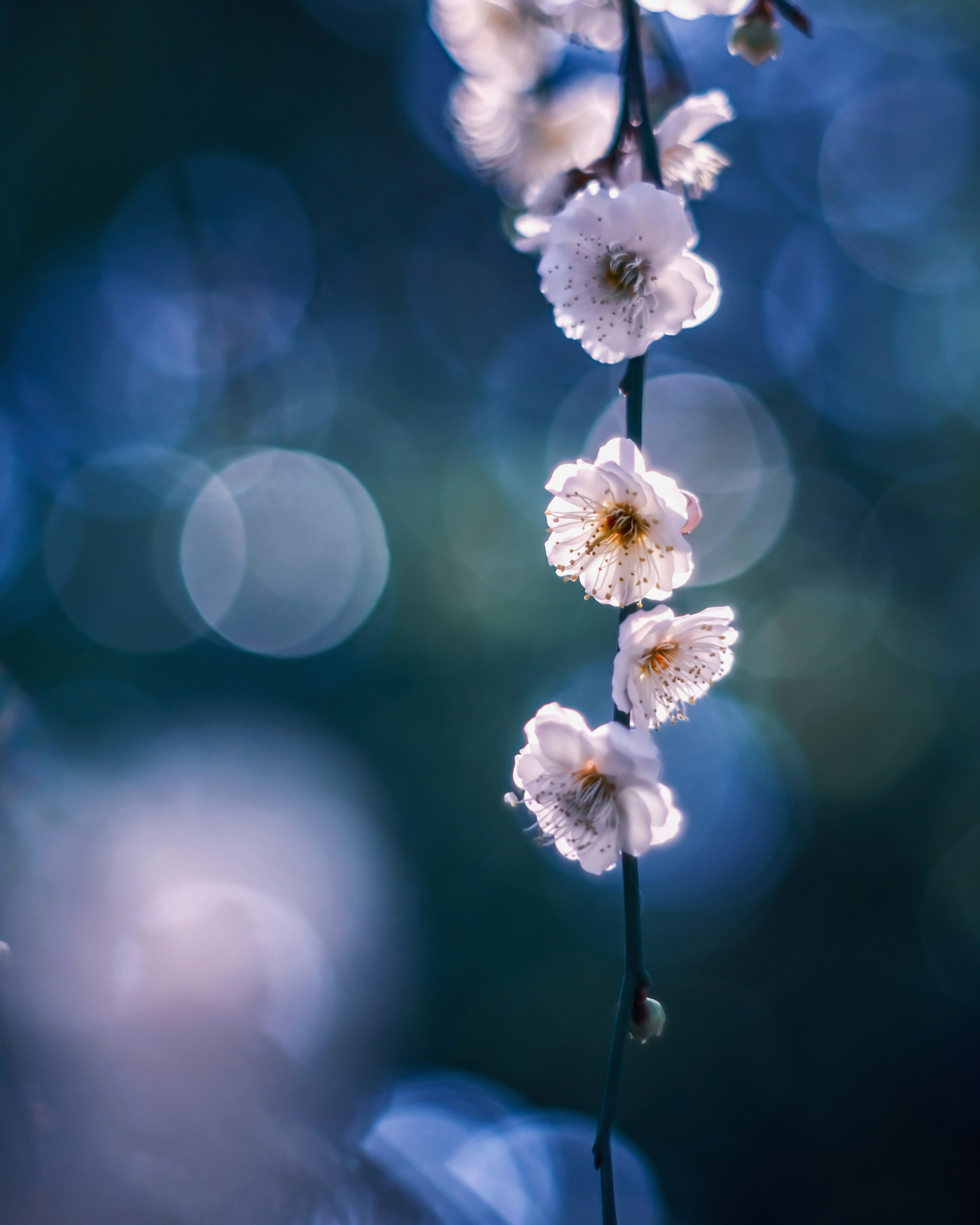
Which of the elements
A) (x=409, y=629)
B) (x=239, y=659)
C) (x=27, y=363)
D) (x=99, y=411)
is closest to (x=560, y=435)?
(x=409, y=629)

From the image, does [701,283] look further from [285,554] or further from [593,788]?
[285,554]

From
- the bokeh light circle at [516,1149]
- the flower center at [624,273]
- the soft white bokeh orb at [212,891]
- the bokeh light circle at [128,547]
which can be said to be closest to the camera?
the flower center at [624,273]

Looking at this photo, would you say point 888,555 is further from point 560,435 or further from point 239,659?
point 239,659

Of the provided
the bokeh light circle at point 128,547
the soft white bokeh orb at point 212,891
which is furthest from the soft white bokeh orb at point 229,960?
the bokeh light circle at point 128,547

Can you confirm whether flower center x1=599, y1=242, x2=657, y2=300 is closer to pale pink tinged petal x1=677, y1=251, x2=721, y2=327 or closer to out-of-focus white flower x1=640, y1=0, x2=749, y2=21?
pale pink tinged petal x1=677, y1=251, x2=721, y2=327

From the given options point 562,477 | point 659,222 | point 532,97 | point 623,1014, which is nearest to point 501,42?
point 532,97

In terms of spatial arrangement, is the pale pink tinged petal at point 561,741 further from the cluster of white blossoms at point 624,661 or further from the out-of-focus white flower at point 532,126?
the out-of-focus white flower at point 532,126

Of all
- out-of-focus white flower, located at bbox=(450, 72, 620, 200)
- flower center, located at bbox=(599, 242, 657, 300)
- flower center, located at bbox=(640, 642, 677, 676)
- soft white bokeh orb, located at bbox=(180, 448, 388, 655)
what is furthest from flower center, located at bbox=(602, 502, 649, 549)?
soft white bokeh orb, located at bbox=(180, 448, 388, 655)
